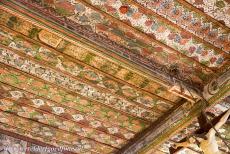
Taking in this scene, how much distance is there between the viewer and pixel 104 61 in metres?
3.63

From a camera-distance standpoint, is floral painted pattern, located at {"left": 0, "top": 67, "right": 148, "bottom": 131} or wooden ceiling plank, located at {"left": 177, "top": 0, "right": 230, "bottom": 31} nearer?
wooden ceiling plank, located at {"left": 177, "top": 0, "right": 230, "bottom": 31}

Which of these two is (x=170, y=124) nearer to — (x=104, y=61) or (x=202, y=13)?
(x=104, y=61)

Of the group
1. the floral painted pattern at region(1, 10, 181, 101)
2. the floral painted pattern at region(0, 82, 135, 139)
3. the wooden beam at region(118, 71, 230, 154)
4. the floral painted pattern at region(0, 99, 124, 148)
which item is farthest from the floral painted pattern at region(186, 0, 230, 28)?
the floral painted pattern at region(0, 99, 124, 148)

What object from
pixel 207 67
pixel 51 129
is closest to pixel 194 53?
pixel 207 67

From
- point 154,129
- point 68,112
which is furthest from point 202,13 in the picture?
point 68,112

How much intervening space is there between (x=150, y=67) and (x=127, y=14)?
0.78m

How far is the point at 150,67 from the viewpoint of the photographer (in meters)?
3.70

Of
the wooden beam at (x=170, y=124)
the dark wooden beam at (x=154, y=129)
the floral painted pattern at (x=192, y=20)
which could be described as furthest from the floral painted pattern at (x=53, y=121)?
the floral painted pattern at (x=192, y=20)

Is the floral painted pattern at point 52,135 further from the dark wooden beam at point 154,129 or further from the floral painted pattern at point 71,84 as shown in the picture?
the floral painted pattern at point 71,84

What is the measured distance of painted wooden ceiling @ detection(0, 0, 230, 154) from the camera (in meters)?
3.19

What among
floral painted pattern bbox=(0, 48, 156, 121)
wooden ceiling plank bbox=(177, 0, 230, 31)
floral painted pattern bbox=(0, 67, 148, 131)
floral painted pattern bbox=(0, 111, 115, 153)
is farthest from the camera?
floral painted pattern bbox=(0, 111, 115, 153)

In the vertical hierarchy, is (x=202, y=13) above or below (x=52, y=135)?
above

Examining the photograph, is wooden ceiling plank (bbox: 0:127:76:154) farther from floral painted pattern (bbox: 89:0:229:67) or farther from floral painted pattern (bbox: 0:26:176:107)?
floral painted pattern (bbox: 89:0:229:67)

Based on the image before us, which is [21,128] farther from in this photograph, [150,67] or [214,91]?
[214,91]
